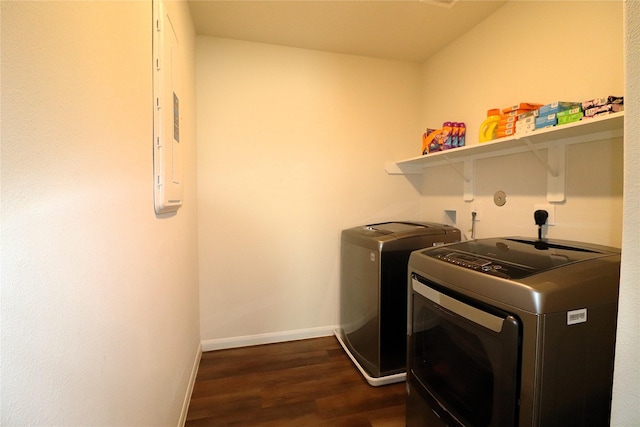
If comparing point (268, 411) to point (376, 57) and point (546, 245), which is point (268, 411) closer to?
point (546, 245)

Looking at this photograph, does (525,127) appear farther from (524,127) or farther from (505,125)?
(505,125)

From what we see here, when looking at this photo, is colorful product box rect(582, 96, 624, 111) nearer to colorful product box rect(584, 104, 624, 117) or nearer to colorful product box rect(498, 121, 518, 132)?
colorful product box rect(584, 104, 624, 117)

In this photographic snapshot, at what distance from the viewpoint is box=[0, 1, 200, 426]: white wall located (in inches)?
15.7

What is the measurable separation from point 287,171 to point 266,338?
1.38m

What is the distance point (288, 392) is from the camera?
1648 mm

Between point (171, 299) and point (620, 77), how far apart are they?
2213 mm

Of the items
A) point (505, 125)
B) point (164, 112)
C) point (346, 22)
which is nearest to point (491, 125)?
point (505, 125)

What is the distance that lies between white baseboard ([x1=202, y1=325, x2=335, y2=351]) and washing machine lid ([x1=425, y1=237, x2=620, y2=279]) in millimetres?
1465

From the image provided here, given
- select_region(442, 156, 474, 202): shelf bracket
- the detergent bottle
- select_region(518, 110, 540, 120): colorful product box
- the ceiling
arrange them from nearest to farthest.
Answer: select_region(518, 110, 540, 120): colorful product box < the detergent bottle < the ceiling < select_region(442, 156, 474, 202): shelf bracket

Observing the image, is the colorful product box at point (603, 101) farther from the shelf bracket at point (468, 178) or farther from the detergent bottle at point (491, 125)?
the shelf bracket at point (468, 178)

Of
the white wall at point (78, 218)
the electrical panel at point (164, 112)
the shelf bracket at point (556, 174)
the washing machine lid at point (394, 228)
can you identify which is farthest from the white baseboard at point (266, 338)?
the shelf bracket at point (556, 174)

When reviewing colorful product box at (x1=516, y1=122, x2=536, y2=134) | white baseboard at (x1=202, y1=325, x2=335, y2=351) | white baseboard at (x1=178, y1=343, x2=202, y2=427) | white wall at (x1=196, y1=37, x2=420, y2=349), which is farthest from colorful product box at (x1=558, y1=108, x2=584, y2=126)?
white baseboard at (x1=178, y1=343, x2=202, y2=427)

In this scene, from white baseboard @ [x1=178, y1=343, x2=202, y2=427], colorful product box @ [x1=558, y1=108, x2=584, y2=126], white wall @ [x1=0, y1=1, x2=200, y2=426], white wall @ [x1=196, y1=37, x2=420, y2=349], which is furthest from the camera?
white wall @ [x1=196, y1=37, x2=420, y2=349]

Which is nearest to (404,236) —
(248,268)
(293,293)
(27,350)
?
(293,293)
